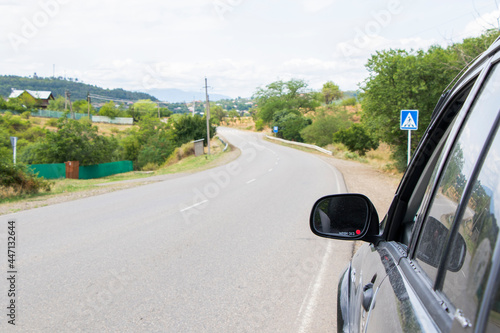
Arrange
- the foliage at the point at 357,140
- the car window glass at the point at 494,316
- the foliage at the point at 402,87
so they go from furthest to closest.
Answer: the foliage at the point at 357,140
the foliage at the point at 402,87
the car window glass at the point at 494,316

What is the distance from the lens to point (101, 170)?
40844 mm

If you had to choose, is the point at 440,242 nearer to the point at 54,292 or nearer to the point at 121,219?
the point at 54,292

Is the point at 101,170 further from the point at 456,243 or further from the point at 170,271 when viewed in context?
the point at 456,243

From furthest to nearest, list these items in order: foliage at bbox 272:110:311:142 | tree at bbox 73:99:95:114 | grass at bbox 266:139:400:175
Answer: tree at bbox 73:99:95:114
foliage at bbox 272:110:311:142
grass at bbox 266:139:400:175

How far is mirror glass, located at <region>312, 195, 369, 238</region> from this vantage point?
2.33m

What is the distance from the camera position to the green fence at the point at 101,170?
38969 mm

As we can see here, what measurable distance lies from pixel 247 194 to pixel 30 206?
269 inches

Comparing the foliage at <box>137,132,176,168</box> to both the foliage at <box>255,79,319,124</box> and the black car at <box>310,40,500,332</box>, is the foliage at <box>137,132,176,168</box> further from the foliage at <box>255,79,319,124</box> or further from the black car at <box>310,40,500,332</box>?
the black car at <box>310,40,500,332</box>

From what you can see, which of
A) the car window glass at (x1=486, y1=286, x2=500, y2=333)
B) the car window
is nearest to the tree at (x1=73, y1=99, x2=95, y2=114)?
the car window

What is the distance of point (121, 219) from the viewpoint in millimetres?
9820

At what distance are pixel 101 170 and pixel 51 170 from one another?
6932mm

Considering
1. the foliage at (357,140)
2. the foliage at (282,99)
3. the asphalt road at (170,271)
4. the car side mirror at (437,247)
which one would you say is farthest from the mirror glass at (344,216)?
the foliage at (282,99)

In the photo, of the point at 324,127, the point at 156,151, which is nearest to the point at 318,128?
the point at 324,127

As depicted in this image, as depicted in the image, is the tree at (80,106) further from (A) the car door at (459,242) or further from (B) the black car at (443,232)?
(A) the car door at (459,242)
